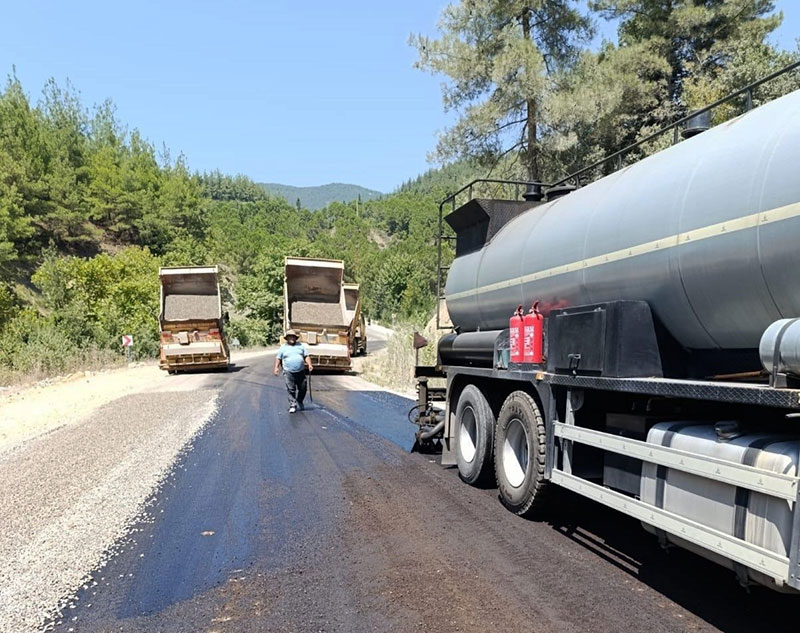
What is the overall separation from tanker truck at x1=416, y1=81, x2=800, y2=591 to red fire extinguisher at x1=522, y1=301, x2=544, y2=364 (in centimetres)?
2

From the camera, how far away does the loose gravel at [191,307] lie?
2131 centimetres

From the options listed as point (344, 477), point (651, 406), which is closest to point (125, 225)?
point (344, 477)

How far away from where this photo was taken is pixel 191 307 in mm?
21656

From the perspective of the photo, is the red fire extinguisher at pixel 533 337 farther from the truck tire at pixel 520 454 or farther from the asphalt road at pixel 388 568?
the asphalt road at pixel 388 568

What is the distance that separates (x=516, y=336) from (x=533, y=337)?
30 cm

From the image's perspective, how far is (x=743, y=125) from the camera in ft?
12.3

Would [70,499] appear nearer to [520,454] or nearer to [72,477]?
[72,477]

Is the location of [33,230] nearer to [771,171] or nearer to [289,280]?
[289,280]

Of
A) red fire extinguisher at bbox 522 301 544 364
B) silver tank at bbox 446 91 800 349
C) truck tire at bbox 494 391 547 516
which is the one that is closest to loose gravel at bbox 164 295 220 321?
truck tire at bbox 494 391 547 516

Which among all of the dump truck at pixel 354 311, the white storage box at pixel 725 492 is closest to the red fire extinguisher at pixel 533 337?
the white storage box at pixel 725 492

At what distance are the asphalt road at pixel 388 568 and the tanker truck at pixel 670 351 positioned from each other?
18.0 inches

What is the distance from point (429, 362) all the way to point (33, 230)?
117 ft

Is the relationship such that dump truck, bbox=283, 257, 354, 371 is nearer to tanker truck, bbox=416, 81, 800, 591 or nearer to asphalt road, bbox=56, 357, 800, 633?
asphalt road, bbox=56, 357, 800, 633

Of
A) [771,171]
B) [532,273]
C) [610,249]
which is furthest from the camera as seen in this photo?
[532,273]
